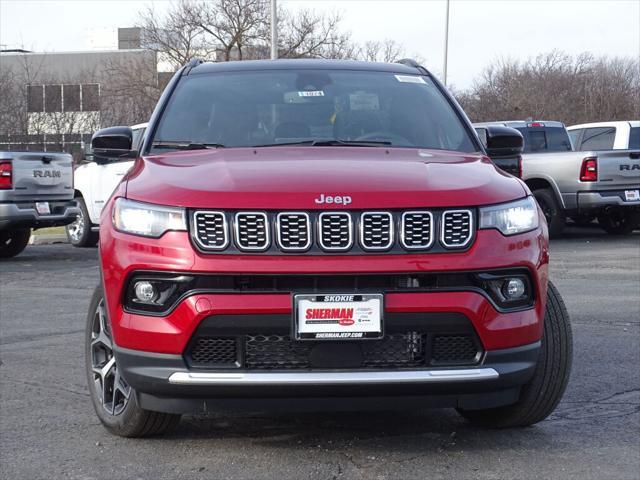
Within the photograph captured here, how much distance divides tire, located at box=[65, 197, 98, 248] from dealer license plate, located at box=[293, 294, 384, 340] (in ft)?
42.7

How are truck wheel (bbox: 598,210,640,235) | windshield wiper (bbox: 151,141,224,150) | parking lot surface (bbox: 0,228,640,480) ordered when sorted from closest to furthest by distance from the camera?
parking lot surface (bbox: 0,228,640,480) → windshield wiper (bbox: 151,141,224,150) → truck wheel (bbox: 598,210,640,235)

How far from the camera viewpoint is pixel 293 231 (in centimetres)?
412

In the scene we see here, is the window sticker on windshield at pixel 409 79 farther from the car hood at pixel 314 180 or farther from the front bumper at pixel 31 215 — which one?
the front bumper at pixel 31 215

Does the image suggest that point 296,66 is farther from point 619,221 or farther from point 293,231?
point 619,221

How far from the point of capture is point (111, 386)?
495cm

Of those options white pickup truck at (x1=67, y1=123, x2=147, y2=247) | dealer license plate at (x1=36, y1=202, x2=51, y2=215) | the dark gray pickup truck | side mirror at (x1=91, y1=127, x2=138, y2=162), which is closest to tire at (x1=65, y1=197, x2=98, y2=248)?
white pickup truck at (x1=67, y1=123, x2=147, y2=247)

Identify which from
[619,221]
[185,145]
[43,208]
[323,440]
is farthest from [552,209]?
[323,440]

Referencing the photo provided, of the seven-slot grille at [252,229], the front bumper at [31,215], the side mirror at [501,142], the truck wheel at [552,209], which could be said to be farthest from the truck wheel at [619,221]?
the seven-slot grille at [252,229]

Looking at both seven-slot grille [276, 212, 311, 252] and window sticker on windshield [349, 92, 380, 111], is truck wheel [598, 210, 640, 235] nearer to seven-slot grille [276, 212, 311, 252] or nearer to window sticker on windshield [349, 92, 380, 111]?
window sticker on windshield [349, 92, 380, 111]

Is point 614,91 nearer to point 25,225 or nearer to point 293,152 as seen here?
point 25,225

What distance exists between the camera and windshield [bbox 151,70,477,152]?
537 centimetres

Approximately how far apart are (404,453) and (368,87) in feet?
6.87

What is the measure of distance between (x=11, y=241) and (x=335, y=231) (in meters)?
11.8

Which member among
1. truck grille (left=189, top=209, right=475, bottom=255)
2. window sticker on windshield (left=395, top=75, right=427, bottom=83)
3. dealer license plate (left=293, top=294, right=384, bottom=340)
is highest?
window sticker on windshield (left=395, top=75, right=427, bottom=83)
